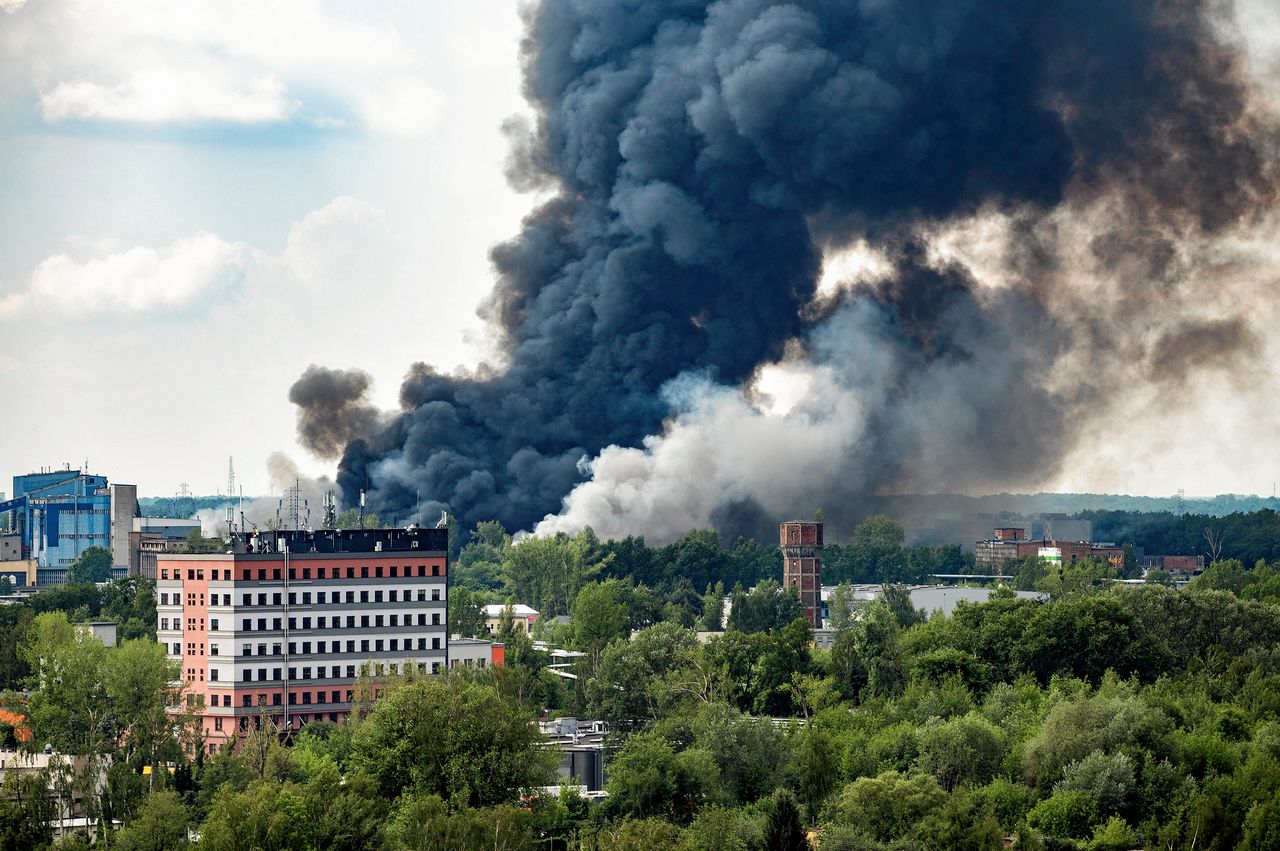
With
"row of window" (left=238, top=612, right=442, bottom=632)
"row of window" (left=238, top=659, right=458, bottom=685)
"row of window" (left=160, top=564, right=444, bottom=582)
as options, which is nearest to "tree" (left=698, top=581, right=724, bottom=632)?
"row of window" (left=238, top=612, right=442, bottom=632)

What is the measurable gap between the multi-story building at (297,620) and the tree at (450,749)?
11.4 metres

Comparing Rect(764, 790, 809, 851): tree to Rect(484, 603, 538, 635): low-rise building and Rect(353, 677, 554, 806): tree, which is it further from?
Rect(484, 603, 538, 635): low-rise building

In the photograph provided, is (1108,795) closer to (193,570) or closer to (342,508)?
(193,570)

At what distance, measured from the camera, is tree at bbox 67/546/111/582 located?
13038 centimetres

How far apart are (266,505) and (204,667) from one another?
→ 36757mm

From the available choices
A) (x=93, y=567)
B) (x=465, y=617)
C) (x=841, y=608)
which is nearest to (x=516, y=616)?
(x=465, y=617)

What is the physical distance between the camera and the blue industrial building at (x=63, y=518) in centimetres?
15812

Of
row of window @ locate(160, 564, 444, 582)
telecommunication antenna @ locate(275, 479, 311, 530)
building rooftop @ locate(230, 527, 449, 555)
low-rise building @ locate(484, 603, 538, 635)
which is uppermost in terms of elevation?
telecommunication antenna @ locate(275, 479, 311, 530)

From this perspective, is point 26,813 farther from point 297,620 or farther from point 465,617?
point 465,617

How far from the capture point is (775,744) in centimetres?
5625

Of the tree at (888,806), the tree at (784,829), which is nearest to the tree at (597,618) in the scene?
the tree at (784,829)

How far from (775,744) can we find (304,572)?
60.8ft

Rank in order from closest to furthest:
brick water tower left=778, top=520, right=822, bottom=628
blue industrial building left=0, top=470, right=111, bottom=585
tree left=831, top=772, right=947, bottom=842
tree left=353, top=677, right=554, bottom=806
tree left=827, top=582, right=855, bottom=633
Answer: tree left=831, top=772, right=947, bottom=842, tree left=353, top=677, right=554, bottom=806, tree left=827, top=582, right=855, bottom=633, brick water tower left=778, top=520, right=822, bottom=628, blue industrial building left=0, top=470, right=111, bottom=585

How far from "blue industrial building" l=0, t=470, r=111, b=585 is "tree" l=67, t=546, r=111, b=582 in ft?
64.6
